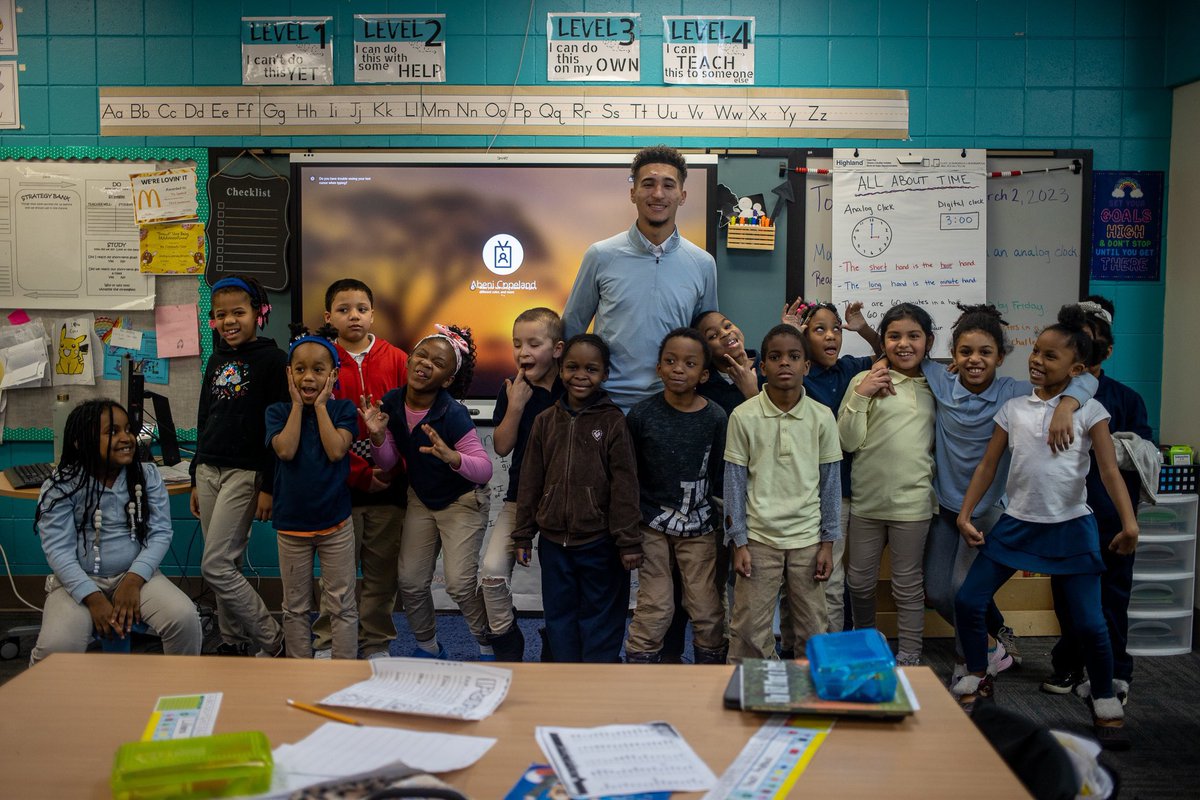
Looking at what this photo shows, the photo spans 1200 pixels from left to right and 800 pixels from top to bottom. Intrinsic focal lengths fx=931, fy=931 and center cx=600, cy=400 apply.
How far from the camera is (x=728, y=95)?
3.92 metres

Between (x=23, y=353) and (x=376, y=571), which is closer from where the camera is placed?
(x=376, y=571)

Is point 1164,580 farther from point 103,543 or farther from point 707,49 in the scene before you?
point 103,543

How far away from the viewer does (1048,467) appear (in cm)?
271

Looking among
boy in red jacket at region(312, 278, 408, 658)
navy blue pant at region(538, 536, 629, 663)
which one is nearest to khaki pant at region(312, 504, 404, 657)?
boy in red jacket at region(312, 278, 408, 658)

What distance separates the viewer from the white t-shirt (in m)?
2.70

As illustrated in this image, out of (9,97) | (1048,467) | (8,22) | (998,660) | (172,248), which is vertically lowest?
(998,660)

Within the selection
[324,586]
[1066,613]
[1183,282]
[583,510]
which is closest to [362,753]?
[583,510]

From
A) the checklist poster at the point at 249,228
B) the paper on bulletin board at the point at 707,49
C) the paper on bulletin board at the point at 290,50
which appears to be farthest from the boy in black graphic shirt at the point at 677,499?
the paper on bulletin board at the point at 290,50

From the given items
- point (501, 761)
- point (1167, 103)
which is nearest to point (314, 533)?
point (501, 761)

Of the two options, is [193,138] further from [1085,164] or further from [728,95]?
[1085,164]

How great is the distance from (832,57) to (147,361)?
3.21m

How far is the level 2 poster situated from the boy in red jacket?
2.97 meters

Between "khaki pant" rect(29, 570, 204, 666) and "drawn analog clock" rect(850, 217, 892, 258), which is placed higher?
"drawn analog clock" rect(850, 217, 892, 258)

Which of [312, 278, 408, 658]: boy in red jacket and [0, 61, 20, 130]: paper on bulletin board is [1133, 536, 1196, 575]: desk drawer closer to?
[312, 278, 408, 658]: boy in red jacket
